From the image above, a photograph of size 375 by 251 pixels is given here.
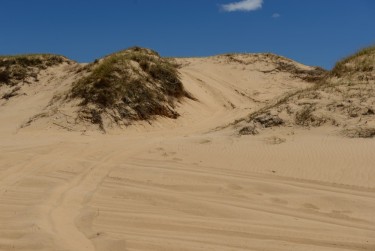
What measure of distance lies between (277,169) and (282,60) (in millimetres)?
15836

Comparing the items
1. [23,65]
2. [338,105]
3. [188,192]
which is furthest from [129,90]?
[188,192]

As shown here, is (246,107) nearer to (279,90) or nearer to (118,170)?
(279,90)

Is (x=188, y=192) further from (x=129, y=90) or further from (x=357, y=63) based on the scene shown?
(x=129, y=90)

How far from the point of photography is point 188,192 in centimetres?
554

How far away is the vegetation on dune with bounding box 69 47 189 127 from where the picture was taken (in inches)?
470

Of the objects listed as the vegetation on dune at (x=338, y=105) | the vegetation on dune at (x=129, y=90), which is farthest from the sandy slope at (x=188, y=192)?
the vegetation on dune at (x=129, y=90)

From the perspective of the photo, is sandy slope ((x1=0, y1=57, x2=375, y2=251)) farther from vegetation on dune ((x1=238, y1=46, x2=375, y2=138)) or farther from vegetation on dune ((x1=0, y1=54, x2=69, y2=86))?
vegetation on dune ((x1=0, y1=54, x2=69, y2=86))

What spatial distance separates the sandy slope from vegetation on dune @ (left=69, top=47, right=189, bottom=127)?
1.44m

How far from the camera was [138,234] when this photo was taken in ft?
13.0

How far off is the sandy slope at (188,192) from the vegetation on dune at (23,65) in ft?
21.8

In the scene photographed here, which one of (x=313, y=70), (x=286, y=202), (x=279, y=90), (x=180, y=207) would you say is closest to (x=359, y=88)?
(x=286, y=202)

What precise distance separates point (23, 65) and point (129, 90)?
6.91 metres

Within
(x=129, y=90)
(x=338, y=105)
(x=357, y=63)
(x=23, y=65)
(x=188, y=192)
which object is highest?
(x=23, y=65)

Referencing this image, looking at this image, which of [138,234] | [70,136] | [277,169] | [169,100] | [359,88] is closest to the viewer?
[138,234]
